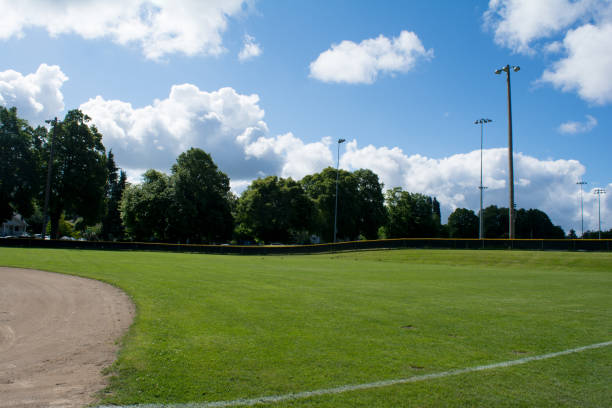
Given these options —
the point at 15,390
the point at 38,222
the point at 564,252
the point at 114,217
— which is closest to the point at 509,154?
the point at 564,252

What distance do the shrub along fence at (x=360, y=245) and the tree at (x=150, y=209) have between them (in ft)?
36.7

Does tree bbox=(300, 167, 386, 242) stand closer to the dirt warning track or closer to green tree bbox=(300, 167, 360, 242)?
green tree bbox=(300, 167, 360, 242)

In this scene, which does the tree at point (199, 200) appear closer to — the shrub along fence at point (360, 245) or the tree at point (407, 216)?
the shrub along fence at point (360, 245)

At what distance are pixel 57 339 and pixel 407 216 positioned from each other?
90.4 m

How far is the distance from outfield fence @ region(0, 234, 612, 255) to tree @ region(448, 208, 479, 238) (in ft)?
269

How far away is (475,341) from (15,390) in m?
6.26

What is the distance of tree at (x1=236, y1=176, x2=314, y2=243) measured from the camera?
7212 centimetres

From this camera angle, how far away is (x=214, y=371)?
486 centimetres

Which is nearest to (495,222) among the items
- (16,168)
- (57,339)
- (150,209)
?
(150,209)

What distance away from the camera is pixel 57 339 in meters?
6.73

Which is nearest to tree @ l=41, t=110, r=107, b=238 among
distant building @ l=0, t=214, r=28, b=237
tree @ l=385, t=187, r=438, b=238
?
tree @ l=385, t=187, r=438, b=238

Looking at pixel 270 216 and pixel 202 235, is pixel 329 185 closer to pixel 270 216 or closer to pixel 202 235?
pixel 270 216

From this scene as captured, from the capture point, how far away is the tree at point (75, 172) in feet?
164

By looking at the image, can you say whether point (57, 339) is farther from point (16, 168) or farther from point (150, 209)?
point (150, 209)
